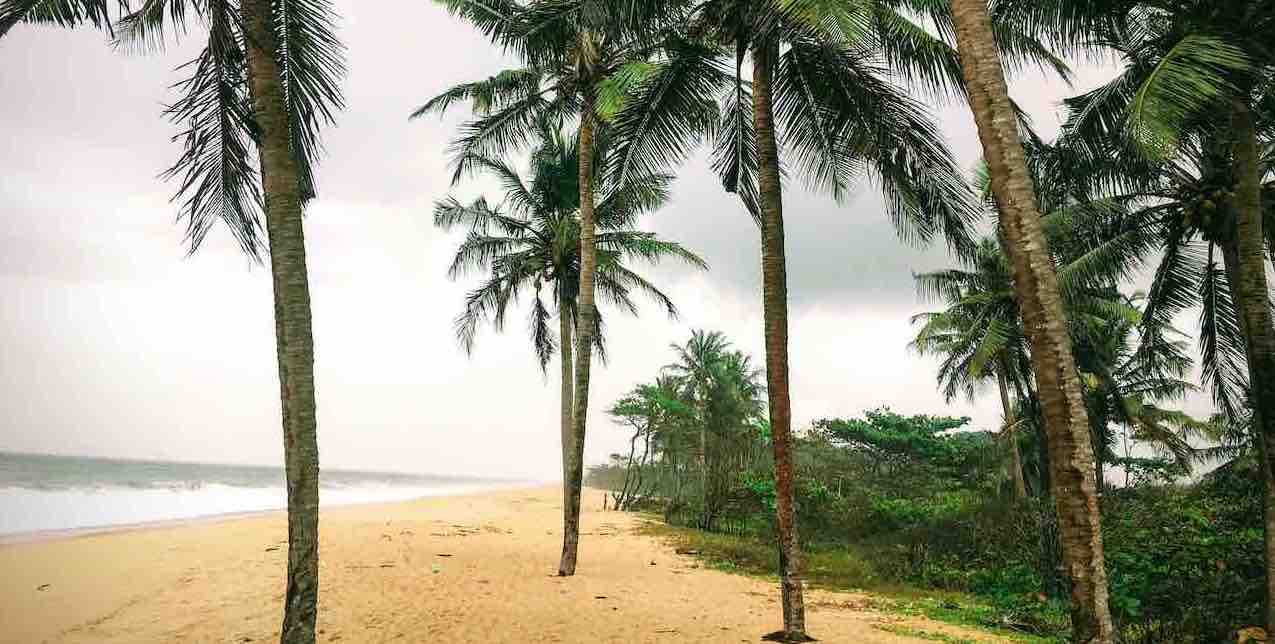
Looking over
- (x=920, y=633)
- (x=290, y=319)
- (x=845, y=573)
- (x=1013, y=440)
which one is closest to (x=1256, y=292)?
(x=920, y=633)

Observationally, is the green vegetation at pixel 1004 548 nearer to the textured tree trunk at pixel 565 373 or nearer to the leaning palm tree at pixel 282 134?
the textured tree trunk at pixel 565 373

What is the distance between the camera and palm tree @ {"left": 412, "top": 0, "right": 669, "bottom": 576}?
32.9 feet

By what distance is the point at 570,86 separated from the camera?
40.7 ft

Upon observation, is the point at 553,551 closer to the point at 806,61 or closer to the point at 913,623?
the point at 913,623

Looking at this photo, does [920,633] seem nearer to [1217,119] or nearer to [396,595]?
[396,595]

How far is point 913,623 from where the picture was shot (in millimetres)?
10398

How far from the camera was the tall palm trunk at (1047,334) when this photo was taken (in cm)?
464

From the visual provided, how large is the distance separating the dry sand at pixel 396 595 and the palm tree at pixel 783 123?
8.27 ft

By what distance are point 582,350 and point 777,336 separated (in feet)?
15.3

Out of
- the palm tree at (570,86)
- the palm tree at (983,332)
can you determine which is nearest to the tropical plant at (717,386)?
the palm tree at (983,332)

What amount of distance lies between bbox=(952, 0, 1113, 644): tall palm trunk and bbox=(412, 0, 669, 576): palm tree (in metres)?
4.96

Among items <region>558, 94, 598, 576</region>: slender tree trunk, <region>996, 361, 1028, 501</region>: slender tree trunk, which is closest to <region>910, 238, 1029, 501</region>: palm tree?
<region>996, 361, 1028, 501</region>: slender tree trunk

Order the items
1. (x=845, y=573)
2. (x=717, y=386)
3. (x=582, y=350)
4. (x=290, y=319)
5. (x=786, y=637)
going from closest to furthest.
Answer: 1. (x=290, y=319)
2. (x=786, y=637)
3. (x=582, y=350)
4. (x=845, y=573)
5. (x=717, y=386)

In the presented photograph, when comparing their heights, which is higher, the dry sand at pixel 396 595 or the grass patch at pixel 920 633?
the dry sand at pixel 396 595
